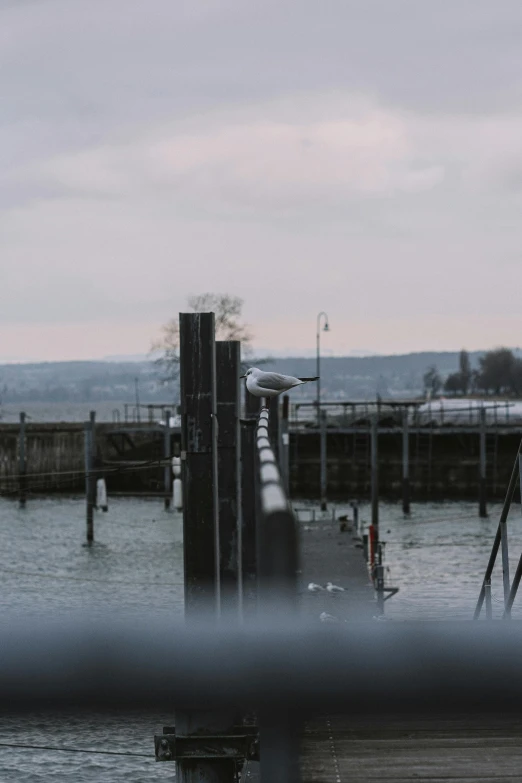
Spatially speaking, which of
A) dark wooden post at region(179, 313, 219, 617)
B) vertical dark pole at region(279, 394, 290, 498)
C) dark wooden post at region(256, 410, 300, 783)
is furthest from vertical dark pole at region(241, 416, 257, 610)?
dark wooden post at region(256, 410, 300, 783)

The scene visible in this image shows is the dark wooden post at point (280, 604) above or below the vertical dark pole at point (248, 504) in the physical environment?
above

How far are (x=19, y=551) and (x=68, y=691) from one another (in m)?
43.5

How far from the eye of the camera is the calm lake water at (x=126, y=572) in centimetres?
1695

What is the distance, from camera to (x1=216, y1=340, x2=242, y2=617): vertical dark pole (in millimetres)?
9280

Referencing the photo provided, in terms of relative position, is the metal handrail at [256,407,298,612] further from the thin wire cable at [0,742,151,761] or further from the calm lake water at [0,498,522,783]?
the thin wire cable at [0,742,151,761]

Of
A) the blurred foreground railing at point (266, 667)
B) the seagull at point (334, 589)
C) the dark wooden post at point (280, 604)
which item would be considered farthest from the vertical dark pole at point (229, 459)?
the seagull at point (334, 589)

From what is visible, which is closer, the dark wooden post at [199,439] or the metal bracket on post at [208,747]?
the metal bracket on post at [208,747]

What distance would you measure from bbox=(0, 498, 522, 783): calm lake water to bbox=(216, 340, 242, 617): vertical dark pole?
5.53 metres

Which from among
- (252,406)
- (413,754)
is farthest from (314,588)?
(413,754)

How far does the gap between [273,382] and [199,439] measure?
310 centimetres

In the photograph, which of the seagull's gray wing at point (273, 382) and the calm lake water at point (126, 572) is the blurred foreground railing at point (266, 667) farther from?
the calm lake water at point (126, 572)

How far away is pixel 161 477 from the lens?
2601 inches

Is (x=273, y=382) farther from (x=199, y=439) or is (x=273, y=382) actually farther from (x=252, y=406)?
(x=199, y=439)

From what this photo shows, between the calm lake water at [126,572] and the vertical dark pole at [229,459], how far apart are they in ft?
18.1
